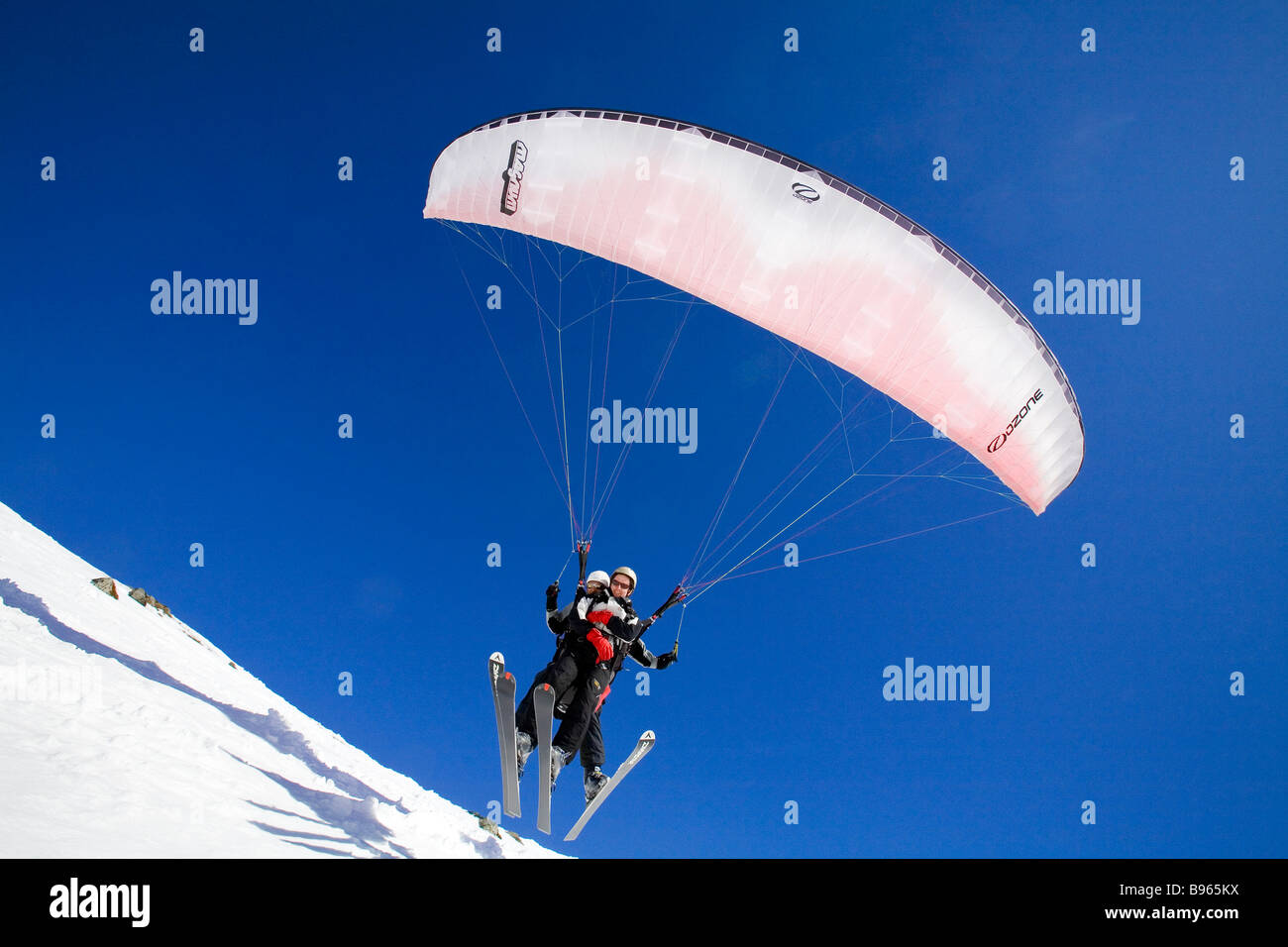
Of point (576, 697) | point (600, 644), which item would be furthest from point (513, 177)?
point (576, 697)

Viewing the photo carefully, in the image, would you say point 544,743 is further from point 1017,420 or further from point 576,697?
point 1017,420

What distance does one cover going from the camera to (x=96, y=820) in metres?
6.50

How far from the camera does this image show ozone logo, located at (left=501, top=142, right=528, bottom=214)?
352 inches

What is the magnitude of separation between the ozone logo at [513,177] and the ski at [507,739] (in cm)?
601

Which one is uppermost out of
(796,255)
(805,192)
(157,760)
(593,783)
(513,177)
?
(513,177)

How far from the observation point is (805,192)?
8.27m

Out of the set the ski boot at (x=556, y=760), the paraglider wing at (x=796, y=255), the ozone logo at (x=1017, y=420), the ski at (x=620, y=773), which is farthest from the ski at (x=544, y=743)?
the ozone logo at (x=1017, y=420)

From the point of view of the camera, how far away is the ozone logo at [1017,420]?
870cm

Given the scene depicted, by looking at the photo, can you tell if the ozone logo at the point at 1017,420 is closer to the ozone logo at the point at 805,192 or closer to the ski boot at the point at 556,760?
the ozone logo at the point at 805,192

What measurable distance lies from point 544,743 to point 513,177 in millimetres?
7036

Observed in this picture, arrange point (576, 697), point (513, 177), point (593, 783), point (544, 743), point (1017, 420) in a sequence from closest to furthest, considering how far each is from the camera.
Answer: point (544, 743) < point (576, 697) < point (593, 783) < point (1017, 420) < point (513, 177)

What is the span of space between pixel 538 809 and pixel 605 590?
256cm
